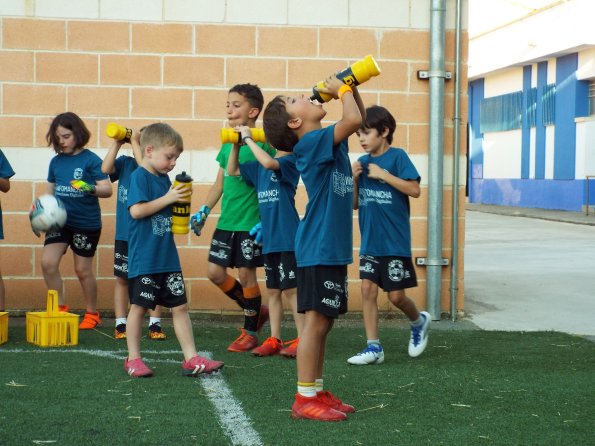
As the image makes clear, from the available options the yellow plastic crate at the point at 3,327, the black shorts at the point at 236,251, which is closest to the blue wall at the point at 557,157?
the black shorts at the point at 236,251

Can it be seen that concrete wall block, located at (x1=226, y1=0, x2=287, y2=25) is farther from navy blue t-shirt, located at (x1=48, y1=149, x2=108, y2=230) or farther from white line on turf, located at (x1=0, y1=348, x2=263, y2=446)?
white line on turf, located at (x1=0, y1=348, x2=263, y2=446)

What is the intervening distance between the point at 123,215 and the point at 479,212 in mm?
27145

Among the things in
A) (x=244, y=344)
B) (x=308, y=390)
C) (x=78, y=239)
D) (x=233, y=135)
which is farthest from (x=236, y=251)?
(x=308, y=390)

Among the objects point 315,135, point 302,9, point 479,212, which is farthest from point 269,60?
point 479,212

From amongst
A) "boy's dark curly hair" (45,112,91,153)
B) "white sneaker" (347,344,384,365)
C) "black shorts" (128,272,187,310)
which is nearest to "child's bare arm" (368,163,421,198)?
"white sneaker" (347,344,384,365)

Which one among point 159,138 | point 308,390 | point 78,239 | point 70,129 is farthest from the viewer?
point 78,239

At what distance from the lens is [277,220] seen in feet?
23.2

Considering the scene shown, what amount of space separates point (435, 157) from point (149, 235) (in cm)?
374

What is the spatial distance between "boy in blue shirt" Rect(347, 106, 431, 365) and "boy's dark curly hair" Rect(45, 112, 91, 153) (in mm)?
2599

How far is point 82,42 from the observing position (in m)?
9.18

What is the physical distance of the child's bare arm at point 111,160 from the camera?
7820 millimetres

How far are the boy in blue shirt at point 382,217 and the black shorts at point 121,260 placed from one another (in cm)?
197

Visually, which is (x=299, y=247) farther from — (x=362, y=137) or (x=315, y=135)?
(x=362, y=137)

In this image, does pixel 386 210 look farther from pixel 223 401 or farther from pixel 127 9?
pixel 127 9
